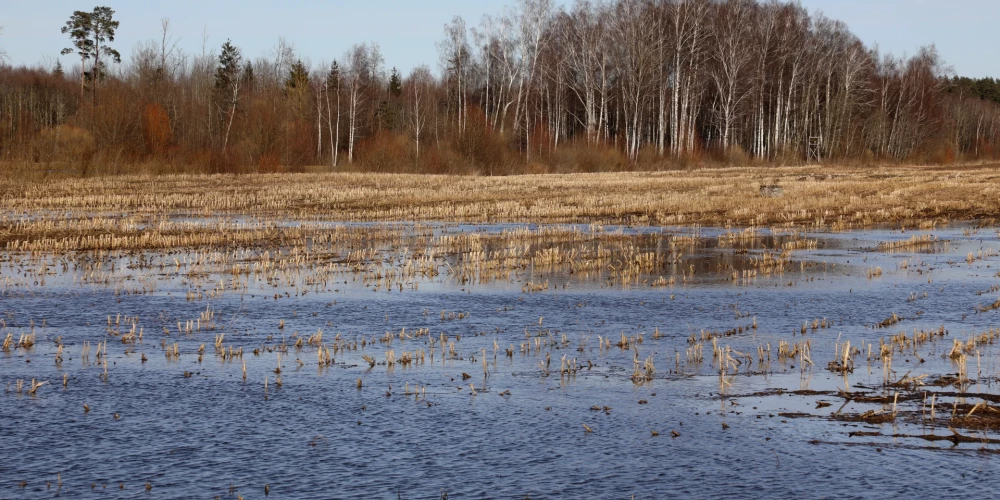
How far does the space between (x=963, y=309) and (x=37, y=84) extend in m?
99.4

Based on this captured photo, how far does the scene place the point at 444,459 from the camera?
7.54m

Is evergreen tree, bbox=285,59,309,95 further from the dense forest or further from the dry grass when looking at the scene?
the dry grass

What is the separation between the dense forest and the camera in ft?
187

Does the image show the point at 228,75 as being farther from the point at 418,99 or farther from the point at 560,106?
the point at 560,106

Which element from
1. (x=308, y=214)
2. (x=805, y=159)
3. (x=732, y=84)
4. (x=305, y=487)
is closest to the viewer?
(x=305, y=487)

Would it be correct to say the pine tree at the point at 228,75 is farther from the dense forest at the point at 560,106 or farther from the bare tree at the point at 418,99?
the bare tree at the point at 418,99

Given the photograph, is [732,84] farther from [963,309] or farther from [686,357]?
[686,357]

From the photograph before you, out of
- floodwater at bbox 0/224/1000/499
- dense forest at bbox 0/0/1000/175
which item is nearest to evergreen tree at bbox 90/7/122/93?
dense forest at bbox 0/0/1000/175

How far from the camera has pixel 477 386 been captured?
384 inches

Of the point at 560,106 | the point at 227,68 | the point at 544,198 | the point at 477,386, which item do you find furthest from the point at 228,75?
the point at 477,386

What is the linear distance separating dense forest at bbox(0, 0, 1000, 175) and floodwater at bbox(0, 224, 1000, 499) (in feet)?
130

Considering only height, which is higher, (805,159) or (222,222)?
(805,159)

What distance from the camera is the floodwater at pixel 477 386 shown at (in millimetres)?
7129

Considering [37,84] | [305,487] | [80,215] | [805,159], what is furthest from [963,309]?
[37,84]
